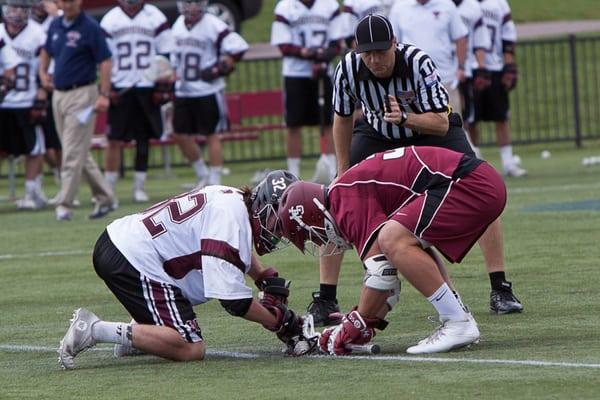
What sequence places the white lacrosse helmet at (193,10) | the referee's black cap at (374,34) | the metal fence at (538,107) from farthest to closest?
the metal fence at (538,107) → the white lacrosse helmet at (193,10) → the referee's black cap at (374,34)

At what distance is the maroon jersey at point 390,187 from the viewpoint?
6.95 metres

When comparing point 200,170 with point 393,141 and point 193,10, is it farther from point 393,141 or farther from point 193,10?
point 393,141

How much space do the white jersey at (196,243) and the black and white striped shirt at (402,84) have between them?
4.10 feet

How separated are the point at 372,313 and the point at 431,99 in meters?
1.41

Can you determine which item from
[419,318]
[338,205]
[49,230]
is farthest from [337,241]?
[49,230]

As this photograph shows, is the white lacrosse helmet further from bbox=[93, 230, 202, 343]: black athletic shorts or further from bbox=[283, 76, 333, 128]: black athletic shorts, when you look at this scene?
bbox=[93, 230, 202, 343]: black athletic shorts

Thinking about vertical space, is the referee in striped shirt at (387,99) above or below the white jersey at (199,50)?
above

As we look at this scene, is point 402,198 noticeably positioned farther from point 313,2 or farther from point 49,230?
point 313,2

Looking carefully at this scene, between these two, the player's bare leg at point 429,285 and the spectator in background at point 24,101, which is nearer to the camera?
the player's bare leg at point 429,285

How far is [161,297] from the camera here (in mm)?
7227

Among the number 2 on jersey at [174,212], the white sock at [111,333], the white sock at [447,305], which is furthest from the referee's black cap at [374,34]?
the white sock at [111,333]

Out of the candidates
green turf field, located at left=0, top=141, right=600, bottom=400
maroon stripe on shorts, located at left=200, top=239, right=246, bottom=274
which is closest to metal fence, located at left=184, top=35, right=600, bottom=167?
green turf field, located at left=0, top=141, right=600, bottom=400

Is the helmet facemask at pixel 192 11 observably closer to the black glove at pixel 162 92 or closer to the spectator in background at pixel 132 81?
the spectator in background at pixel 132 81

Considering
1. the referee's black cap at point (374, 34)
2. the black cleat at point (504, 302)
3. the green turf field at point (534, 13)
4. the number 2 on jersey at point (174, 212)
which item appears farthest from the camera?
the green turf field at point (534, 13)
